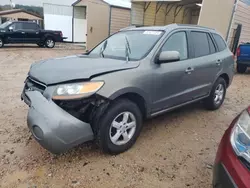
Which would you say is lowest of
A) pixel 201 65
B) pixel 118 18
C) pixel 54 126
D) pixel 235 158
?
pixel 54 126

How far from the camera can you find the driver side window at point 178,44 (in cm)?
334

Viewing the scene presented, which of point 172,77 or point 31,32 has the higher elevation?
point 172,77

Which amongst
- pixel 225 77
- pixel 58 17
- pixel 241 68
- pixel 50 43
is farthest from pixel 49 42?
pixel 225 77

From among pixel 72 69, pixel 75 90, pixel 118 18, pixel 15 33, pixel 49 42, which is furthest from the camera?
pixel 49 42

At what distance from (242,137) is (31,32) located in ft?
52.0

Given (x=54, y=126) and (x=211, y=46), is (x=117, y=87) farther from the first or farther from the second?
(x=211, y=46)

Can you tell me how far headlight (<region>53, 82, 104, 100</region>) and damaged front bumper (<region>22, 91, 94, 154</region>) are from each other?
0.12 m

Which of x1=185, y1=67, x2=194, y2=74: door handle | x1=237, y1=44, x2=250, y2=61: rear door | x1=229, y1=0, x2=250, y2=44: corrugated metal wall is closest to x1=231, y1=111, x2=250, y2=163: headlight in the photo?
x1=185, y1=67, x2=194, y2=74: door handle

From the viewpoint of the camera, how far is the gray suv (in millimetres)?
2395

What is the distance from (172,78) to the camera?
130 inches

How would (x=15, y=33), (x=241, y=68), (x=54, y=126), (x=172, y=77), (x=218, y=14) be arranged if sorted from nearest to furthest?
(x=54, y=126), (x=172, y=77), (x=218, y=14), (x=241, y=68), (x=15, y=33)

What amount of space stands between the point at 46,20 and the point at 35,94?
64.8 ft

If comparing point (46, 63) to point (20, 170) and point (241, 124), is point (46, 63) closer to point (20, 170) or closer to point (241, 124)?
point (20, 170)

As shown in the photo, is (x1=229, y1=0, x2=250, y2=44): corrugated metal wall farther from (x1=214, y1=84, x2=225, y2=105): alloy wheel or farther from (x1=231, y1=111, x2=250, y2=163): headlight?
(x1=231, y1=111, x2=250, y2=163): headlight
